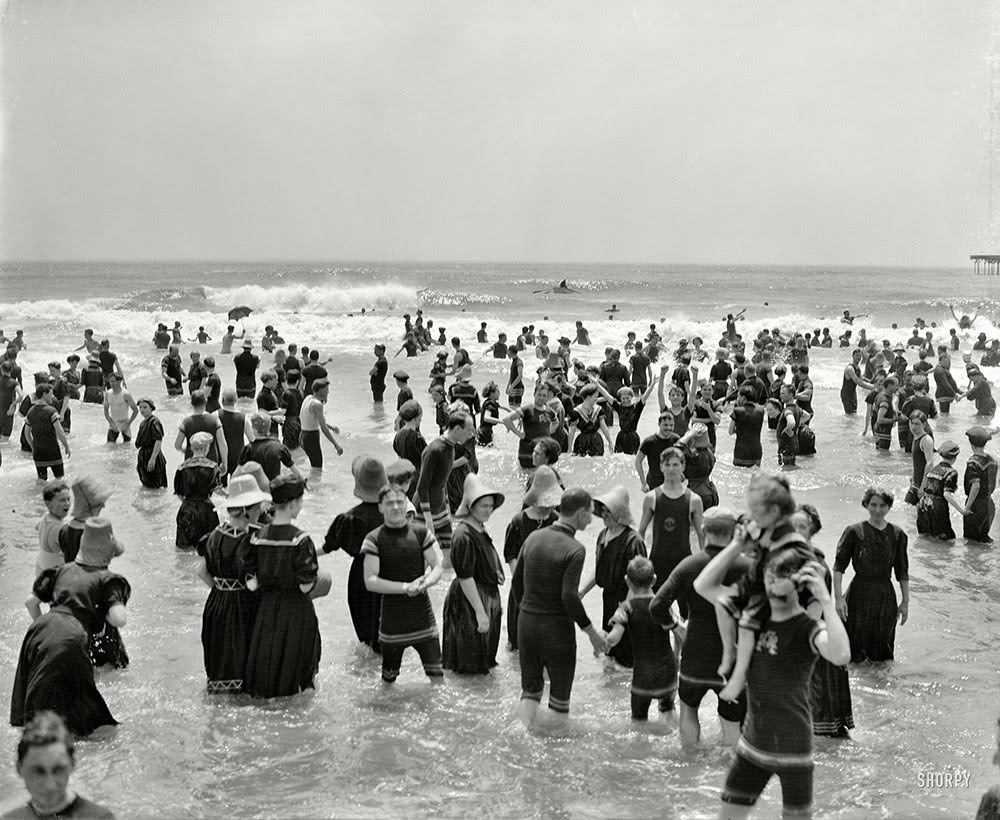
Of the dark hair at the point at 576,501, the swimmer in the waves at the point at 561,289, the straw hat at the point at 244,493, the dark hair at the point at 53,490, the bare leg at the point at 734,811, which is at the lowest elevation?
the bare leg at the point at 734,811

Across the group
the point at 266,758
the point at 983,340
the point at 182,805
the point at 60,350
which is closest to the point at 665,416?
the point at 266,758

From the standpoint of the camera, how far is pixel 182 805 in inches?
215

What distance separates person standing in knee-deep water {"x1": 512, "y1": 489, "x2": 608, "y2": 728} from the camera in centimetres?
608

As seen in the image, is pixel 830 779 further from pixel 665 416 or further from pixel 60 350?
pixel 60 350

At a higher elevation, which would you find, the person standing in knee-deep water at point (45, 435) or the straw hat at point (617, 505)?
the straw hat at point (617, 505)

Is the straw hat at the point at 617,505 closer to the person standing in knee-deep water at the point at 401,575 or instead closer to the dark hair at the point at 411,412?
the person standing in knee-deep water at the point at 401,575

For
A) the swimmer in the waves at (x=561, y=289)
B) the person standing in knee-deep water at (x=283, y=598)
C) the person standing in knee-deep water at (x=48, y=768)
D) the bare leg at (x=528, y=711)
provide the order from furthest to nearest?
the swimmer in the waves at (x=561, y=289) → the person standing in knee-deep water at (x=283, y=598) → the bare leg at (x=528, y=711) → the person standing in knee-deep water at (x=48, y=768)

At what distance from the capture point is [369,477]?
24.3 ft

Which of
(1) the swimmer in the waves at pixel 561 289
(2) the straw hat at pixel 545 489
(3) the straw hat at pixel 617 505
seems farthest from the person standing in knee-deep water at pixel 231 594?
(1) the swimmer in the waves at pixel 561 289

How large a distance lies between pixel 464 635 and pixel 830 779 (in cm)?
262

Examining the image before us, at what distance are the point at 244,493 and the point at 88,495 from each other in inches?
38.3

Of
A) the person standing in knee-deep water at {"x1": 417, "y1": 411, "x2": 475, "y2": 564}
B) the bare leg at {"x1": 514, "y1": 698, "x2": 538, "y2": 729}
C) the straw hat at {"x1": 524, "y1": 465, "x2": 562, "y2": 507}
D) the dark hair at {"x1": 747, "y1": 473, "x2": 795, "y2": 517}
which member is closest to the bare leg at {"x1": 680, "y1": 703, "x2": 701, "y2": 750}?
the bare leg at {"x1": 514, "y1": 698, "x2": 538, "y2": 729}

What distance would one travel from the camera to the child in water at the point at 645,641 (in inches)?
248

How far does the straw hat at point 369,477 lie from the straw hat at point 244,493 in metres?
0.80
